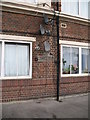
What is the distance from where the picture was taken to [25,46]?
27.0ft

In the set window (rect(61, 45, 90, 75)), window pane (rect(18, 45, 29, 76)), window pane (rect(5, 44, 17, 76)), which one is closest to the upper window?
window (rect(61, 45, 90, 75))

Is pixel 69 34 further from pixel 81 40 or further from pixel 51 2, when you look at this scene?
pixel 51 2

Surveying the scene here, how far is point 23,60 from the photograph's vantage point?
820 centimetres

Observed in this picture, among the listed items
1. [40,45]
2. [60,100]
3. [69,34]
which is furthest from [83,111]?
[69,34]

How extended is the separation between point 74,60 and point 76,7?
2.83 metres

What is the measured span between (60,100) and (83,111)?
6.19 ft

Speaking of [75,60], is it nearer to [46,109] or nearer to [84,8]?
[84,8]

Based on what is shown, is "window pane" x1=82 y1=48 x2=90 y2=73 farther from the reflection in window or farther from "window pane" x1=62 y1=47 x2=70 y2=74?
"window pane" x1=62 y1=47 x2=70 y2=74

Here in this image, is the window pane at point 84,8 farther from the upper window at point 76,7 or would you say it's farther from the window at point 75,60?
the window at point 75,60

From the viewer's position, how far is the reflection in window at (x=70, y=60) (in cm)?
928

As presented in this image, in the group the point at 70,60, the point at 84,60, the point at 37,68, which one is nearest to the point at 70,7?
the point at 70,60

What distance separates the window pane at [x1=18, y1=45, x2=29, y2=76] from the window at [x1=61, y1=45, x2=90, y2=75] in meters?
1.86

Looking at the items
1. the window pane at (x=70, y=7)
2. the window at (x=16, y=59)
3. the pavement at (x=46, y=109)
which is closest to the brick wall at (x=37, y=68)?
the window at (x=16, y=59)

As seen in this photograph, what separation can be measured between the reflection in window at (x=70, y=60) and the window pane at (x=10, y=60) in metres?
2.55
